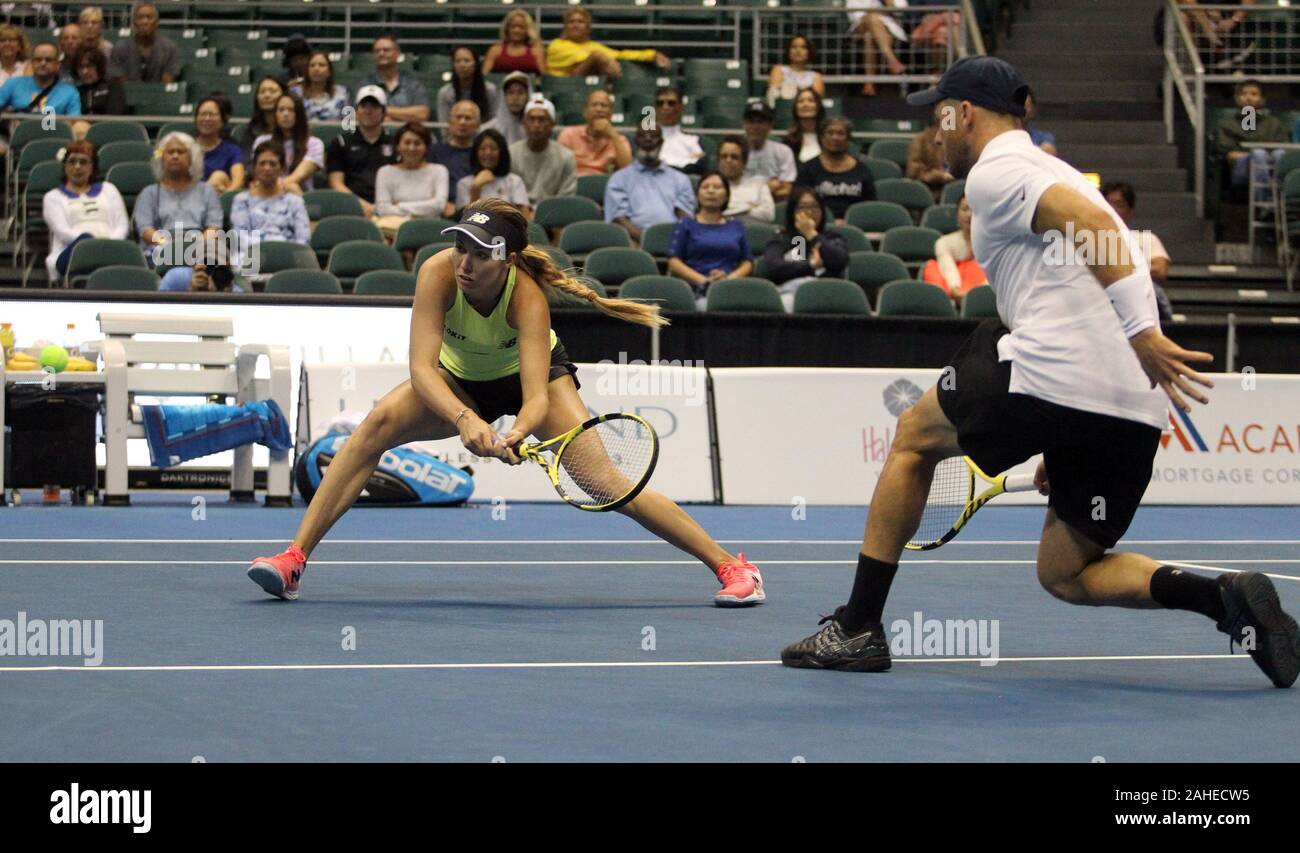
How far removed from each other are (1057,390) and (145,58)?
14.4 metres

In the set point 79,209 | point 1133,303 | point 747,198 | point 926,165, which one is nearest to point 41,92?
point 79,209

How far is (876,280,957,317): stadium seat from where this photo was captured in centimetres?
1436

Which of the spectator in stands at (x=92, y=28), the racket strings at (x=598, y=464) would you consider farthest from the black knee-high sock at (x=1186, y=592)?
the spectator in stands at (x=92, y=28)

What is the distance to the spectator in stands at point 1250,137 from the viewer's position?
56.0 feet

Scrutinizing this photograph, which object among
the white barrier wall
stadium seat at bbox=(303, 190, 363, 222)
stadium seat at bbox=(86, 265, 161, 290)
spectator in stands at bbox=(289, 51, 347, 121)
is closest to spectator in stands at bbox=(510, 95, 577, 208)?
stadium seat at bbox=(303, 190, 363, 222)

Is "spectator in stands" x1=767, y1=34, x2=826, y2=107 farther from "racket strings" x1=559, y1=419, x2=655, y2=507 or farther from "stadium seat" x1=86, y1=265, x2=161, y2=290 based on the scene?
"racket strings" x1=559, y1=419, x2=655, y2=507

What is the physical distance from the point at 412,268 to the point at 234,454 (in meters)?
2.84

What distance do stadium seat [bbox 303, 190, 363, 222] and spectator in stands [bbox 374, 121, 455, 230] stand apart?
9.8 inches

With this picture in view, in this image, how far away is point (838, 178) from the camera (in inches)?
639

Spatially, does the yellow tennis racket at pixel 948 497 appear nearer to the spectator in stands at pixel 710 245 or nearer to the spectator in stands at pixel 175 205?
the spectator in stands at pixel 710 245

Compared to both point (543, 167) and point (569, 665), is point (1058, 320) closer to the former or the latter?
point (569, 665)

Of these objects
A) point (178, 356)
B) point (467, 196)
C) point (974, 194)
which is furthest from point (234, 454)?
point (974, 194)

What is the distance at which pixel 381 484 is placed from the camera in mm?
11812
